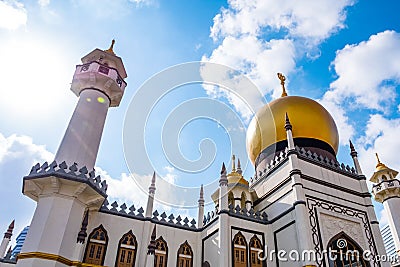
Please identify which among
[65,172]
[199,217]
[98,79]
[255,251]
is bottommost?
[255,251]

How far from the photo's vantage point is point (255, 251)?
510 inches

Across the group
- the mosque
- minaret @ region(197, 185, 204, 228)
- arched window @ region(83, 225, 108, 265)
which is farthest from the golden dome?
arched window @ region(83, 225, 108, 265)

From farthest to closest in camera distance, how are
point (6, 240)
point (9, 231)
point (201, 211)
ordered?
point (201, 211) → point (9, 231) → point (6, 240)

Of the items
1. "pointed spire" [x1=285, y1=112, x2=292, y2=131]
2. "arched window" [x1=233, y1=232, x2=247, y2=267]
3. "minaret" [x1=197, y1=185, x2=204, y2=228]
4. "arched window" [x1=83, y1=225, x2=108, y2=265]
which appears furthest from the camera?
"minaret" [x1=197, y1=185, x2=204, y2=228]

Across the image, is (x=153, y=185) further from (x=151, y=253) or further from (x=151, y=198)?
(x=151, y=253)

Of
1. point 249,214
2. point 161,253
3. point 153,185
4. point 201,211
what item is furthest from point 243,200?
point 161,253

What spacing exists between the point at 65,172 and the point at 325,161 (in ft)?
38.0

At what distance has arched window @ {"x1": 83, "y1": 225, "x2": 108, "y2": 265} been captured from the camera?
11441 millimetres

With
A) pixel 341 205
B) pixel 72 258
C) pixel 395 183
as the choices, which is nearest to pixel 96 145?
pixel 72 258

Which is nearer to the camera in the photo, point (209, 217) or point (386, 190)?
point (209, 217)

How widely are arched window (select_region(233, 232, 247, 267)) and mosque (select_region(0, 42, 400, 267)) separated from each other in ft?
0.14

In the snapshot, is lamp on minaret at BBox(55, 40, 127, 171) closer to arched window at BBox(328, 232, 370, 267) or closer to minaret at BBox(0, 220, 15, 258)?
minaret at BBox(0, 220, 15, 258)

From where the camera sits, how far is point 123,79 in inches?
612

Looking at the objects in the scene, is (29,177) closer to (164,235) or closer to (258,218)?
(164,235)
